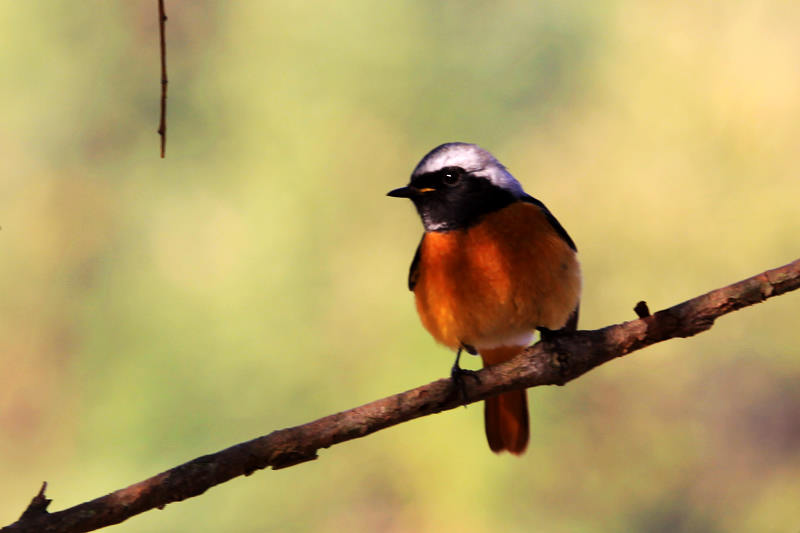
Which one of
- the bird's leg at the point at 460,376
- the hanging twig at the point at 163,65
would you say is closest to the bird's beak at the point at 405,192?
the bird's leg at the point at 460,376

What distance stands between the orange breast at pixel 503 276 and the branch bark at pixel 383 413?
0.38 meters

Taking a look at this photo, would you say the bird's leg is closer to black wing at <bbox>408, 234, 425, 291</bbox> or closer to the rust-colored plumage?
the rust-colored plumage

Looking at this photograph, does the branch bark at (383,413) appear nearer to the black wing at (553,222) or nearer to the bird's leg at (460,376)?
the bird's leg at (460,376)

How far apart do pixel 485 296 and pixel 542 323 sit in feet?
0.74

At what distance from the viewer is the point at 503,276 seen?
9.24 ft

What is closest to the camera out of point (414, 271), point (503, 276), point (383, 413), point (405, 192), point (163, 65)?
point (163, 65)

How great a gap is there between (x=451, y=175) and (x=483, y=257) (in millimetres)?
325

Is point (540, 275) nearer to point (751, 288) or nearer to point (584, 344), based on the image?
point (584, 344)

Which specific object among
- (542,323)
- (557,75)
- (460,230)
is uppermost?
(557,75)

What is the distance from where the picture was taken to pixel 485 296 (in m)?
2.85

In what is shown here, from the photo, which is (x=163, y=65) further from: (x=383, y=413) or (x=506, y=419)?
(x=506, y=419)

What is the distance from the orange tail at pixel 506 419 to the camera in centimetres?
339

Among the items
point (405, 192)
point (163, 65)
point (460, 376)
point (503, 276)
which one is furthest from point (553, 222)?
point (163, 65)

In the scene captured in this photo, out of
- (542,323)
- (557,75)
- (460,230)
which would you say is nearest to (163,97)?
(460,230)
